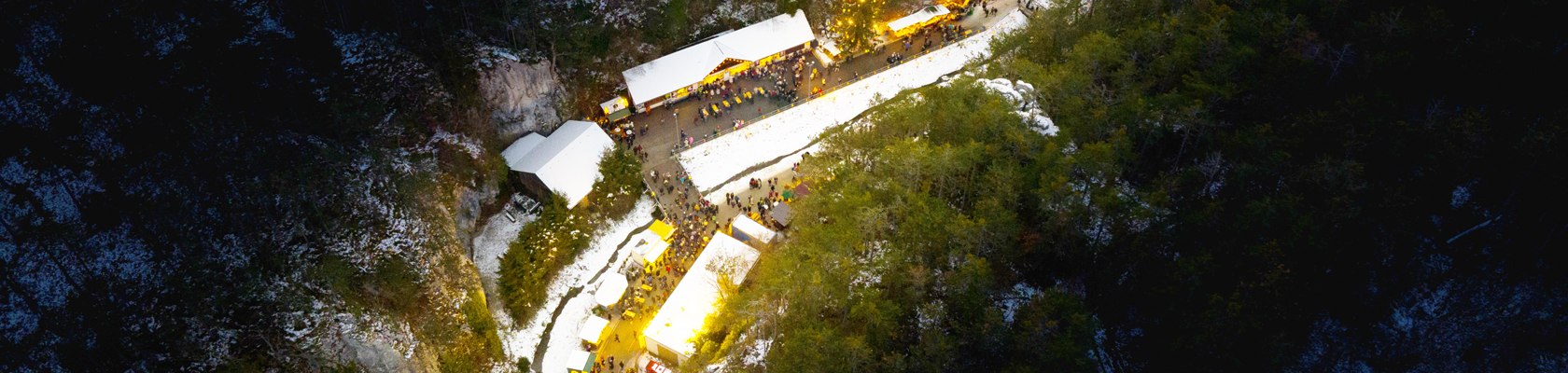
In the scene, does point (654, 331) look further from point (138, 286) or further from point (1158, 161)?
point (1158, 161)

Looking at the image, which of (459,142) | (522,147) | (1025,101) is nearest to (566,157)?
(522,147)

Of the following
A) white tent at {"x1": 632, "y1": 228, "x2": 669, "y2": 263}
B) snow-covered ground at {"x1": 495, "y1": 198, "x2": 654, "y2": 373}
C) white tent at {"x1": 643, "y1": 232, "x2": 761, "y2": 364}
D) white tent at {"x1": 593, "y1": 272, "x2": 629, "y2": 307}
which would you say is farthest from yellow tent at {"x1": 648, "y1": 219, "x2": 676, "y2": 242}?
white tent at {"x1": 593, "y1": 272, "x2": 629, "y2": 307}

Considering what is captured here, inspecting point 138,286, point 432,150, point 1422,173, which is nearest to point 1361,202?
point 1422,173

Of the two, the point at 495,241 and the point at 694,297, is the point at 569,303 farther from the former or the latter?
the point at 694,297

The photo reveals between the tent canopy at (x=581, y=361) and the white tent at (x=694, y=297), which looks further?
the white tent at (x=694, y=297)

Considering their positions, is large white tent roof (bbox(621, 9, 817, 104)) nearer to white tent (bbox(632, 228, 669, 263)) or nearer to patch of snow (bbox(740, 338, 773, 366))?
white tent (bbox(632, 228, 669, 263))

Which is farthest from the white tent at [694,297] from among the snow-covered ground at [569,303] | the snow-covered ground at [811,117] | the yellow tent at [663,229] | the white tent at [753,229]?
the snow-covered ground at [811,117]

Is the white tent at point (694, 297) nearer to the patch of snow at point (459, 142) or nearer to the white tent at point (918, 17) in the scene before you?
the patch of snow at point (459, 142)
